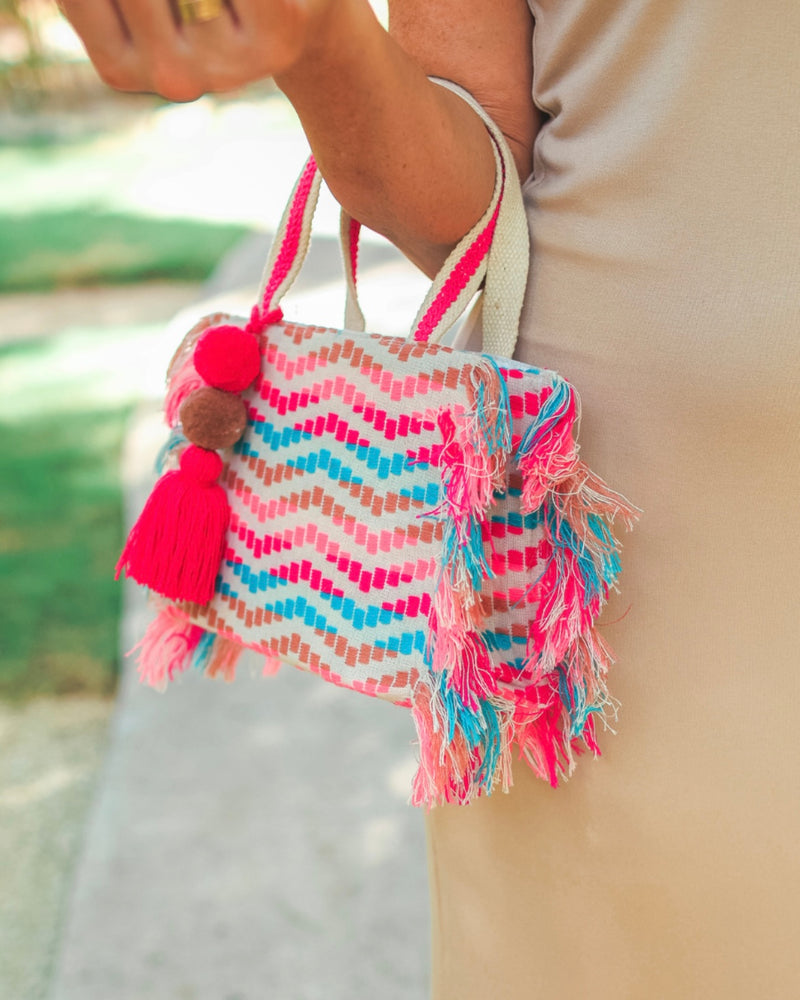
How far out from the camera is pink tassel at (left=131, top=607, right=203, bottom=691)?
103 cm

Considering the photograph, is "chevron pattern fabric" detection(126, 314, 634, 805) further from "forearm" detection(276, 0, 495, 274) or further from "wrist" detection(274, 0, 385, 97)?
"wrist" detection(274, 0, 385, 97)

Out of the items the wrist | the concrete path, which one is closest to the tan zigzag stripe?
the wrist

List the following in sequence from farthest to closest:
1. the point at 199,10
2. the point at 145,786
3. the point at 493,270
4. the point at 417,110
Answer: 1. the point at 145,786
2. the point at 493,270
3. the point at 417,110
4. the point at 199,10

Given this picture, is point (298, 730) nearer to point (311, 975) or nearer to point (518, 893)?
point (311, 975)

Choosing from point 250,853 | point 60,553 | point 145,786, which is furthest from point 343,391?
point 60,553

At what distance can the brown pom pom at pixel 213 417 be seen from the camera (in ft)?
2.98

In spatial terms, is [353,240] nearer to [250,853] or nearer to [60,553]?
[250,853]

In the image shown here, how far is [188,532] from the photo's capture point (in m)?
0.94

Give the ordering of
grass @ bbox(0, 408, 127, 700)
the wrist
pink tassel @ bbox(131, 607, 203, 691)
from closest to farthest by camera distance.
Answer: the wrist → pink tassel @ bbox(131, 607, 203, 691) → grass @ bbox(0, 408, 127, 700)

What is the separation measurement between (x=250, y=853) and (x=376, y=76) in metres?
1.70

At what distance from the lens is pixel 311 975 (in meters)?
1.81

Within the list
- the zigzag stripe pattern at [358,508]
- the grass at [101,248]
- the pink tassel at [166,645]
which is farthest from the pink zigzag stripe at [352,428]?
the grass at [101,248]

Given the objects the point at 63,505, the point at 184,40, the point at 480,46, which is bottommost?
the point at 63,505

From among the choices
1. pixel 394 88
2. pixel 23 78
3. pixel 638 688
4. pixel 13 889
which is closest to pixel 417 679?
pixel 638 688
